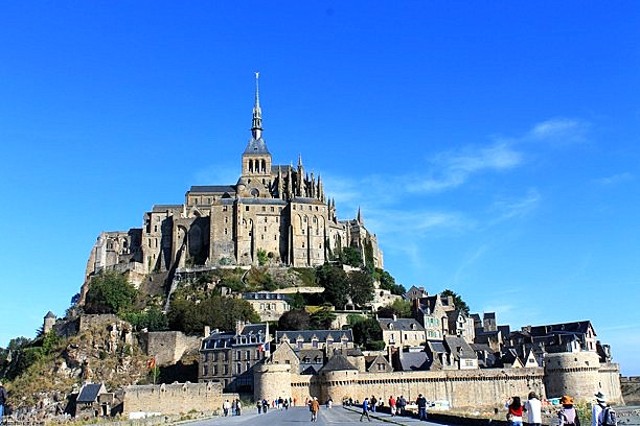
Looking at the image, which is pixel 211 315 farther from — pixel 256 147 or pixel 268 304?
pixel 256 147

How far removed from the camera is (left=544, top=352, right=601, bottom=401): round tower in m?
66.4

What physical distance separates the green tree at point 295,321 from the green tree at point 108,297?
19.5 meters

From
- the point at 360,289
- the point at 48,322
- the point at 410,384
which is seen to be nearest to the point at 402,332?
the point at 360,289

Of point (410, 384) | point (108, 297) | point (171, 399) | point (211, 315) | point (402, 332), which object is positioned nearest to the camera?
point (171, 399)

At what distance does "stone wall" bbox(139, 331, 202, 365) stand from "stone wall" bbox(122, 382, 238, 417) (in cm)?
1295

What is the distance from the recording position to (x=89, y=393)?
2330 inches

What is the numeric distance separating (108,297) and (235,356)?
25.1 metres

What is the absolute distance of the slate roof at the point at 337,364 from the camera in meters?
61.6

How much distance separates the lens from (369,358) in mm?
66500

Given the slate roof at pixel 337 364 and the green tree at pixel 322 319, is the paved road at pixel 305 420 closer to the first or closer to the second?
the slate roof at pixel 337 364

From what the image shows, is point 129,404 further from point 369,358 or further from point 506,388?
point 506,388

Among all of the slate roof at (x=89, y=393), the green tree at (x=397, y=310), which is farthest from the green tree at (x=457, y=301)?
the slate roof at (x=89, y=393)

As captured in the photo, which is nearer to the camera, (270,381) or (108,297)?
(270,381)

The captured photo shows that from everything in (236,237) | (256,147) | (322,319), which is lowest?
(322,319)
